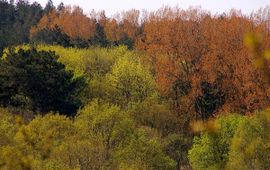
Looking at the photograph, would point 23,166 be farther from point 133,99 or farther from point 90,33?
point 90,33

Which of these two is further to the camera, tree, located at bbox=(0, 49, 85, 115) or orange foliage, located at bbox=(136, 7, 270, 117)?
orange foliage, located at bbox=(136, 7, 270, 117)

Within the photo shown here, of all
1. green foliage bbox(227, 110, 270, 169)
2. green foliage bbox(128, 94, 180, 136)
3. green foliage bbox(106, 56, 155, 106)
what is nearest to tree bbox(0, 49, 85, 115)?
green foliage bbox(128, 94, 180, 136)

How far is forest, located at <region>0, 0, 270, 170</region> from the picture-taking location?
22156 mm

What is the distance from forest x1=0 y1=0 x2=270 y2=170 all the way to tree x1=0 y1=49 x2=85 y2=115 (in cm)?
7

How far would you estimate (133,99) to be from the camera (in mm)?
38688

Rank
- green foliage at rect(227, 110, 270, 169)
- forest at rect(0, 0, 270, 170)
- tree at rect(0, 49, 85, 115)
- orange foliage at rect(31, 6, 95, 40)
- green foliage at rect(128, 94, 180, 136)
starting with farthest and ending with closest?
orange foliage at rect(31, 6, 95, 40) < green foliage at rect(128, 94, 180, 136) < tree at rect(0, 49, 85, 115) < forest at rect(0, 0, 270, 170) < green foliage at rect(227, 110, 270, 169)

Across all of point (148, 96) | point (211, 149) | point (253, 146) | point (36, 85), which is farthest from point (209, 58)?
point (253, 146)

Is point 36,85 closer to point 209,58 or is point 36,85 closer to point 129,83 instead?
point 129,83

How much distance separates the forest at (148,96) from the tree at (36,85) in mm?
67

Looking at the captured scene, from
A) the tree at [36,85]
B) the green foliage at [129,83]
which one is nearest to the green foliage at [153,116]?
the tree at [36,85]

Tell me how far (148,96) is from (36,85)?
36.0ft

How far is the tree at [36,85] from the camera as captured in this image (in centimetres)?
3100

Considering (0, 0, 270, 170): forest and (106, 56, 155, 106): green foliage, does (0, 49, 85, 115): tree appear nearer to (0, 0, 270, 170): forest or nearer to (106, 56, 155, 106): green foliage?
(0, 0, 270, 170): forest

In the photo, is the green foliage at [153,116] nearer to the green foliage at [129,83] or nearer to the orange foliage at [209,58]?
the green foliage at [129,83]
